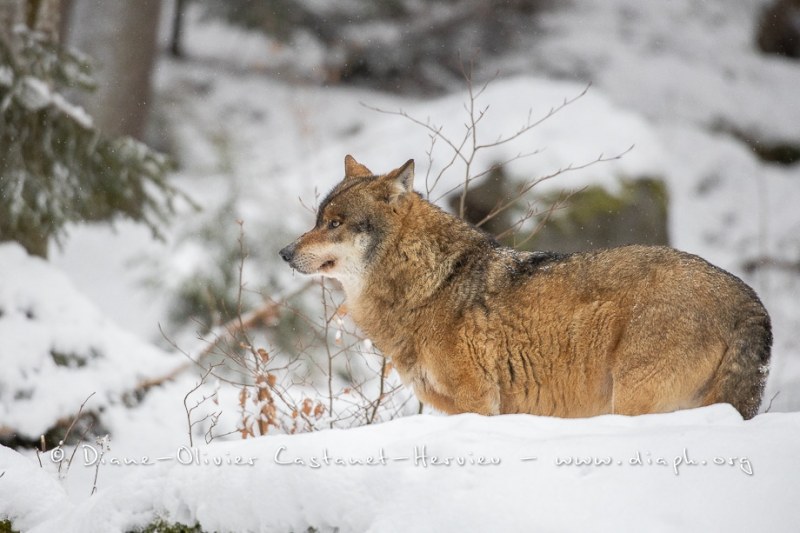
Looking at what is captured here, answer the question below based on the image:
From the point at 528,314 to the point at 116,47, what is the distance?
1224 cm

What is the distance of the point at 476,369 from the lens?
5.23 metres

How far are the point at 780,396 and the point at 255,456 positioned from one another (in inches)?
244

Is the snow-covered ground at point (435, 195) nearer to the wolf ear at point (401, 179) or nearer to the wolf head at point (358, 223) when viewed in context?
the wolf head at point (358, 223)

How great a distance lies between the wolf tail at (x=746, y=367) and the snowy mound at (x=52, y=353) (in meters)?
5.74

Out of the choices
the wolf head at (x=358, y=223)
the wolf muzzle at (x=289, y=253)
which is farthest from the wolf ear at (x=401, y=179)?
the wolf muzzle at (x=289, y=253)

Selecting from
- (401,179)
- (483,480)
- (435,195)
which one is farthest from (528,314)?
(435,195)

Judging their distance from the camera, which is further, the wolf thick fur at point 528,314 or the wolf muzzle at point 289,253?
the wolf muzzle at point 289,253

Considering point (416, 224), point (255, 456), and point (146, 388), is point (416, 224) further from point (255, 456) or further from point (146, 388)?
point (146, 388)

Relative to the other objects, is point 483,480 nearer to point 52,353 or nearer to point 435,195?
point 52,353

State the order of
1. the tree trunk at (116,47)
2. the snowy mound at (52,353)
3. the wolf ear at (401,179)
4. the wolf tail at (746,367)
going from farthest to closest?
1. the tree trunk at (116,47)
2. the snowy mound at (52,353)
3. the wolf ear at (401,179)
4. the wolf tail at (746,367)

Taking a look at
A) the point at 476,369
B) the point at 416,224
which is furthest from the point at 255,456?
the point at 416,224

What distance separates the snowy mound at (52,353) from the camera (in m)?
7.88

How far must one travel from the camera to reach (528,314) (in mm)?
5227

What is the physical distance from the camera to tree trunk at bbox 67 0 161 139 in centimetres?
1513
